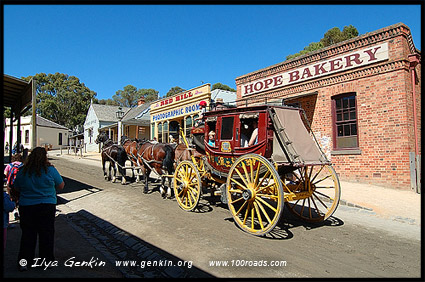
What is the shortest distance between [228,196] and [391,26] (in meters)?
8.47

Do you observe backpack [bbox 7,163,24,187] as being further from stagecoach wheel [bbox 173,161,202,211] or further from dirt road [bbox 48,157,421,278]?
stagecoach wheel [bbox 173,161,202,211]

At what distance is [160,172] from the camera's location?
919 centimetres

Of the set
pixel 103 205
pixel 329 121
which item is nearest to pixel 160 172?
pixel 103 205

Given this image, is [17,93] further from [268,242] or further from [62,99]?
[62,99]

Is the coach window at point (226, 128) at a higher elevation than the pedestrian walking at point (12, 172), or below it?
higher

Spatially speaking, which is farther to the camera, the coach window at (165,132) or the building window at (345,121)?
the coach window at (165,132)

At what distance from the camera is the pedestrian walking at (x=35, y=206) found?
3.60m

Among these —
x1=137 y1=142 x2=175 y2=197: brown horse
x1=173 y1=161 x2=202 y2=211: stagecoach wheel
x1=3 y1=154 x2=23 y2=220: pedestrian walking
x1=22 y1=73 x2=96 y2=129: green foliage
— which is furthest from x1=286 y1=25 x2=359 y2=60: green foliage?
x1=22 y1=73 x2=96 y2=129: green foliage

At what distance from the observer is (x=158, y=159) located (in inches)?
360

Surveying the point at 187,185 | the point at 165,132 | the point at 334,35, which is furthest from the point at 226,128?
the point at 334,35

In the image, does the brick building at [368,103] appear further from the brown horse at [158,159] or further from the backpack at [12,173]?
the backpack at [12,173]

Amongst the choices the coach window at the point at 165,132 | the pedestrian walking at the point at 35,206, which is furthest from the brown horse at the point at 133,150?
the coach window at the point at 165,132

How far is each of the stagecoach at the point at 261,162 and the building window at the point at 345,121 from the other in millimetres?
4899
